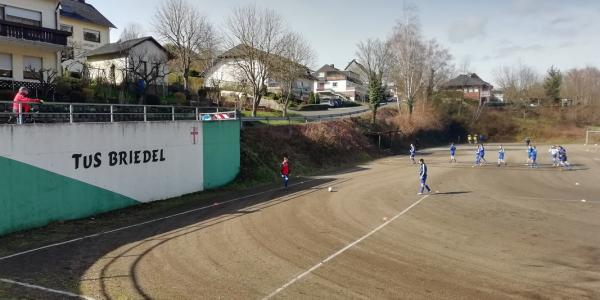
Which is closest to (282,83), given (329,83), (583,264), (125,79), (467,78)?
(125,79)

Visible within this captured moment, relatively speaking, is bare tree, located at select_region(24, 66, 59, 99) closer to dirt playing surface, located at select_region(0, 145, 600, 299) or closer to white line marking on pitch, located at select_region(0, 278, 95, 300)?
dirt playing surface, located at select_region(0, 145, 600, 299)

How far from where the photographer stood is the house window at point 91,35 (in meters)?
47.0

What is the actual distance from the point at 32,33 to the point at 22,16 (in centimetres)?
216

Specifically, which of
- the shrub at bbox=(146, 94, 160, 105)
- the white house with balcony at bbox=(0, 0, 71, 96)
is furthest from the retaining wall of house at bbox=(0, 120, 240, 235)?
the white house with balcony at bbox=(0, 0, 71, 96)

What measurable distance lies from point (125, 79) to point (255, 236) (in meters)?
22.1

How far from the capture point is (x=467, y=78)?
102 metres

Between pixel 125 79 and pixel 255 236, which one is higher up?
pixel 125 79

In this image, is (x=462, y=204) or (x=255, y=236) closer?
(x=255, y=236)

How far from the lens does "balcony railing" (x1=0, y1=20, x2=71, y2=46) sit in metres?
25.4

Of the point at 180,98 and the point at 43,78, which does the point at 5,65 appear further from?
the point at 180,98

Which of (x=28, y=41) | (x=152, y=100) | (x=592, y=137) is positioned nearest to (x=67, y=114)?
→ (x=28, y=41)

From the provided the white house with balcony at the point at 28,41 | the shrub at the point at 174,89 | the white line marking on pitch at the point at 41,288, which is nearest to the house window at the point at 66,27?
the shrub at the point at 174,89

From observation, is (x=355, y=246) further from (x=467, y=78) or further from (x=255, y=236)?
(x=467, y=78)

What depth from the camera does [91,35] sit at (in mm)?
47656
